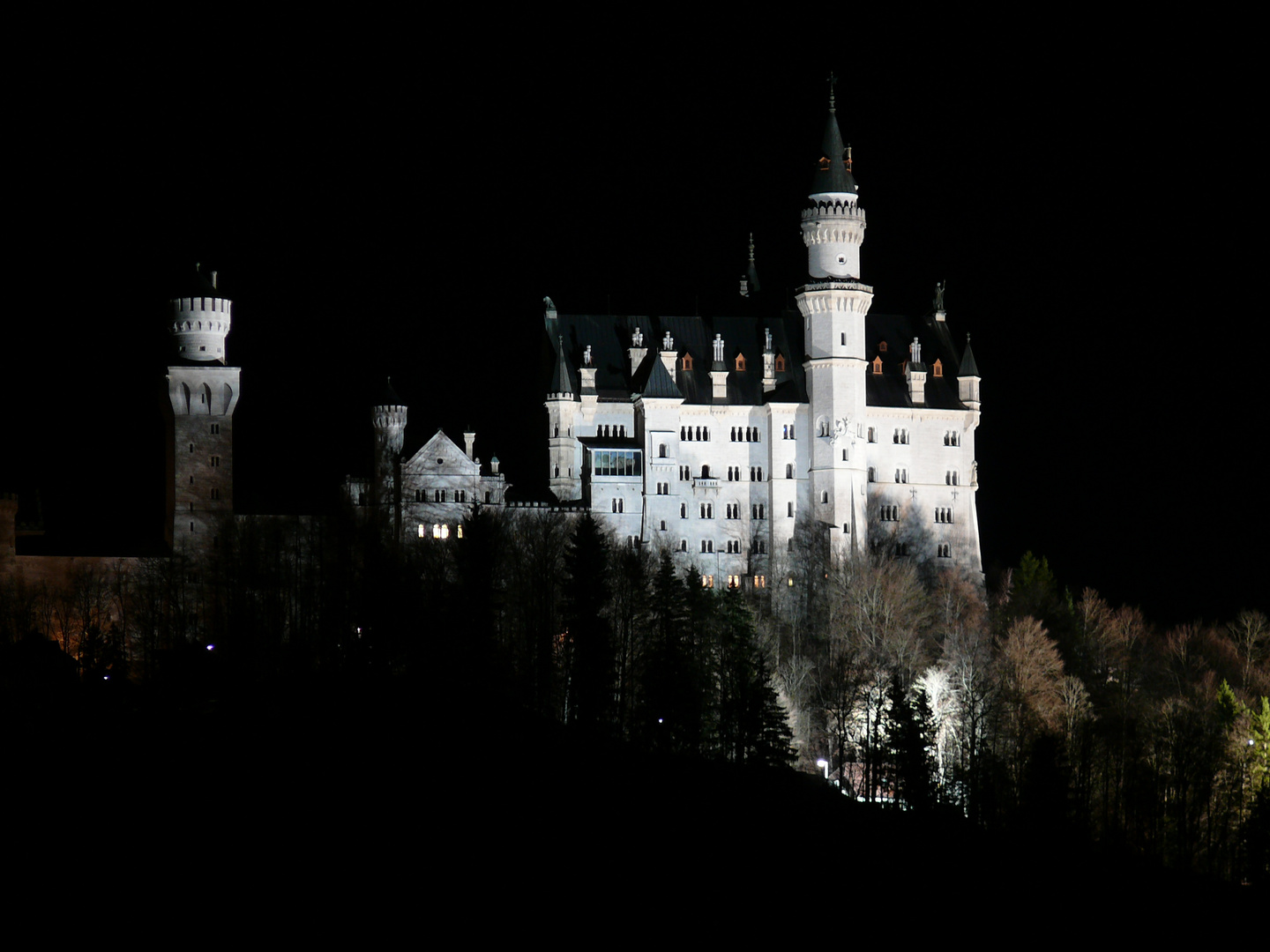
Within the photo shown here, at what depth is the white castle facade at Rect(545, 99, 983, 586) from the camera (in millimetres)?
116875

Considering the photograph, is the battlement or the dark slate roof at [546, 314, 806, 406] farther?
the dark slate roof at [546, 314, 806, 406]

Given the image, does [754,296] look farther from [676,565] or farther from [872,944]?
[872,944]

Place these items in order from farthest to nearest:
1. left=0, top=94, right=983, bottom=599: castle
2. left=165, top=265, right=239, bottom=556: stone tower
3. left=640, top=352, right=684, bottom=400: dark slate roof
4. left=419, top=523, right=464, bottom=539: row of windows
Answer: left=640, top=352, right=684, bottom=400: dark slate roof, left=0, top=94, right=983, bottom=599: castle, left=419, top=523, right=464, bottom=539: row of windows, left=165, top=265, right=239, bottom=556: stone tower

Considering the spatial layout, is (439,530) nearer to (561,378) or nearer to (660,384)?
(561,378)

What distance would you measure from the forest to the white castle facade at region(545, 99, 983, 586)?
2353mm

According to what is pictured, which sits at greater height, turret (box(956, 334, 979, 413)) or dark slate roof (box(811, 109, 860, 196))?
dark slate roof (box(811, 109, 860, 196))

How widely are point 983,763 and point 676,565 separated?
34077mm

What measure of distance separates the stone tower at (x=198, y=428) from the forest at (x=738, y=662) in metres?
2.44

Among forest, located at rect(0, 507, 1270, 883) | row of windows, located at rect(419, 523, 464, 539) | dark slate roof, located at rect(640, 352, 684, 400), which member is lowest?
forest, located at rect(0, 507, 1270, 883)

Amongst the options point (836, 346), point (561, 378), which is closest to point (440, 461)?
point (561, 378)

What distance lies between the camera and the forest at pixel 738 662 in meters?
81.0

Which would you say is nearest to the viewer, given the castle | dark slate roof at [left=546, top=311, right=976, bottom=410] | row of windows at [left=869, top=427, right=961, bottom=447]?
the castle

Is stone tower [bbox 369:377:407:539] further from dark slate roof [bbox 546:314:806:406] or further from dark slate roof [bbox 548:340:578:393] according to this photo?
dark slate roof [bbox 546:314:806:406]

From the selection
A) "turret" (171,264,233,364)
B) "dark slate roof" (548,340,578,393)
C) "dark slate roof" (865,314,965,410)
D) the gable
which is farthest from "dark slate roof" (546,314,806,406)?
"turret" (171,264,233,364)
